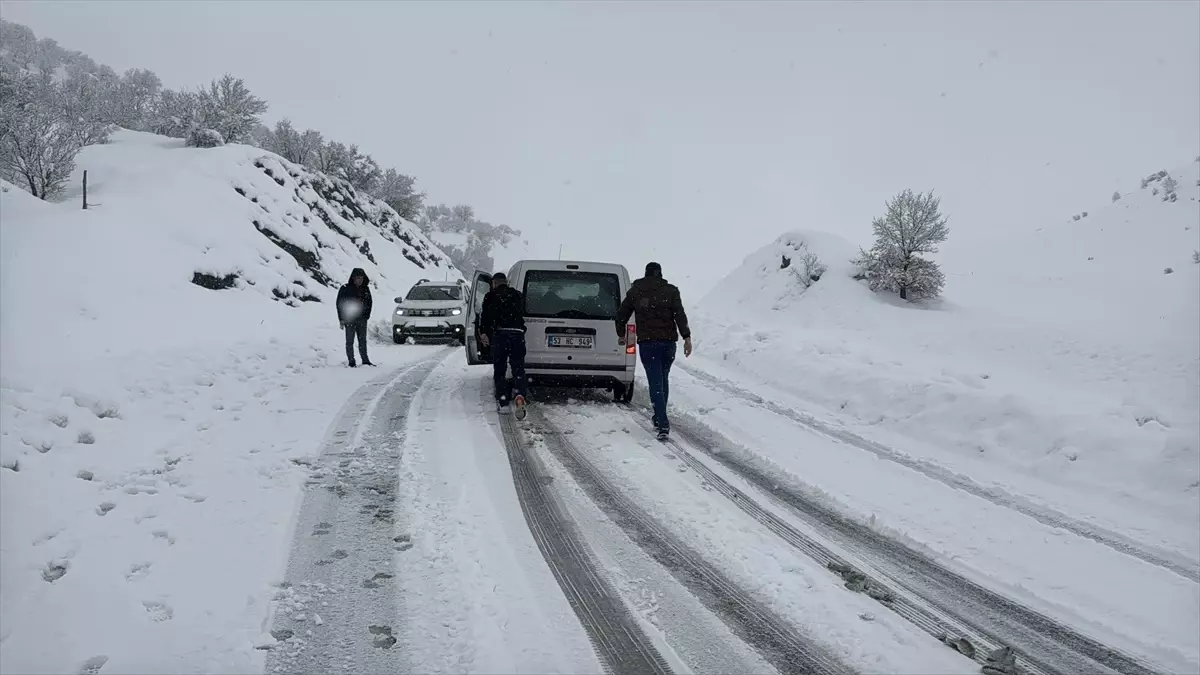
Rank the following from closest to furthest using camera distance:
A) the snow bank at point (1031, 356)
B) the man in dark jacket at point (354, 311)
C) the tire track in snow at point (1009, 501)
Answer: the tire track in snow at point (1009, 501)
the snow bank at point (1031, 356)
the man in dark jacket at point (354, 311)

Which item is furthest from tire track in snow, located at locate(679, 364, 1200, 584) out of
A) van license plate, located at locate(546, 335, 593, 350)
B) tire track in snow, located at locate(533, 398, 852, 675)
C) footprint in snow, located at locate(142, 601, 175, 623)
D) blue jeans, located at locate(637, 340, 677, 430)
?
footprint in snow, located at locate(142, 601, 175, 623)

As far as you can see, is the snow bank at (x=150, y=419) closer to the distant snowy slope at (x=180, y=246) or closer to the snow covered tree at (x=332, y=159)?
the distant snowy slope at (x=180, y=246)

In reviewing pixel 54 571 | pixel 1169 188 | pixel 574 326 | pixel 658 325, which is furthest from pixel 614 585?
pixel 1169 188

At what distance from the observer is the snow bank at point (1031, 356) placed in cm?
618

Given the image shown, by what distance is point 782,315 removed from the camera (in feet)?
71.1

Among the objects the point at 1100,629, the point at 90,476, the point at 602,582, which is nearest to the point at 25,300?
the point at 90,476

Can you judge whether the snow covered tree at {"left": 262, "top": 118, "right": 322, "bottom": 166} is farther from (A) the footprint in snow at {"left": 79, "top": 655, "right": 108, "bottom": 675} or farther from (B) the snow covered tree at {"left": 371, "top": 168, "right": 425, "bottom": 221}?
(A) the footprint in snow at {"left": 79, "top": 655, "right": 108, "bottom": 675}

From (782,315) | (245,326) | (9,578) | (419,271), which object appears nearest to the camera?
(9,578)

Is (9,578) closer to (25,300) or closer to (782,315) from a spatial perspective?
(25,300)

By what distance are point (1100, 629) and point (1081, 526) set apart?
6.34 feet

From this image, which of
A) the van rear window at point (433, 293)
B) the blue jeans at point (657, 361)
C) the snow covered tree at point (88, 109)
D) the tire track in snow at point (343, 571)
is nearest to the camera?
the tire track in snow at point (343, 571)

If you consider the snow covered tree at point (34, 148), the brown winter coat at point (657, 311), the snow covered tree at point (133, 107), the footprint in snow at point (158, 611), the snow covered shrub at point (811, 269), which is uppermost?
the snow covered tree at point (133, 107)

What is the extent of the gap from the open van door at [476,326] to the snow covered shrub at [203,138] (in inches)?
846

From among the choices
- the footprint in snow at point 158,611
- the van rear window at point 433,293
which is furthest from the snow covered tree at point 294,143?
the footprint in snow at point 158,611
